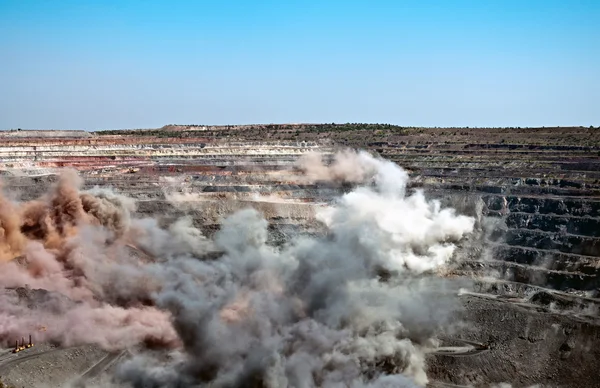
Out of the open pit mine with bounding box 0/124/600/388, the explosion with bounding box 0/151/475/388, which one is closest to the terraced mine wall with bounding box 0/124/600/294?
the open pit mine with bounding box 0/124/600/388

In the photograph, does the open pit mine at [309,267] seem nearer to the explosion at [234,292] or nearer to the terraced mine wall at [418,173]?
the explosion at [234,292]

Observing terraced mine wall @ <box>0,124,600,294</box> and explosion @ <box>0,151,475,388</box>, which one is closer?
explosion @ <box>0,151,475,388</box>

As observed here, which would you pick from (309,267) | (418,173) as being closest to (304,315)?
(309,267)

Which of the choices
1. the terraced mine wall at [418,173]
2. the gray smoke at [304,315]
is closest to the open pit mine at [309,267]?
the gray smoke at [304,315]

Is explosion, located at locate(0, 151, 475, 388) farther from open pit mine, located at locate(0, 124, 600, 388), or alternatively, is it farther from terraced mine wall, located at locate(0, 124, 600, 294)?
terraced mine wall, located at locate(0, 124, 600, 294)

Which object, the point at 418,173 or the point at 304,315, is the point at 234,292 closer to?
the point at 304,315
